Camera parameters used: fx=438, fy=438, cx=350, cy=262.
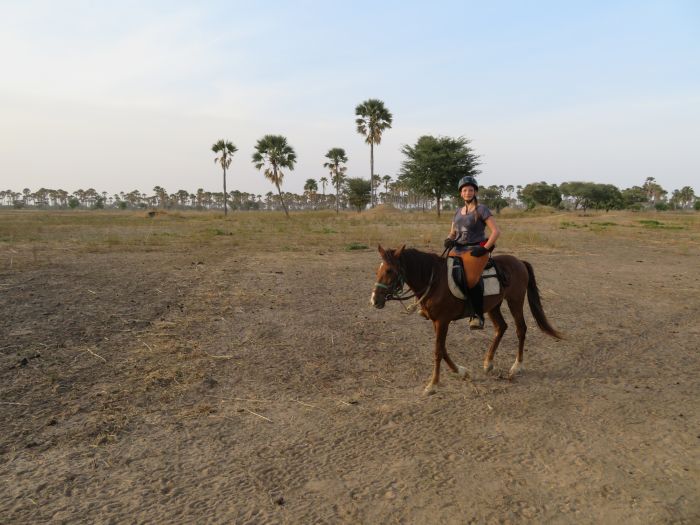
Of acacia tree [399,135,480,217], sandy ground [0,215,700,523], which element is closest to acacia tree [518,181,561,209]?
acacia tree [399,135,480,217]

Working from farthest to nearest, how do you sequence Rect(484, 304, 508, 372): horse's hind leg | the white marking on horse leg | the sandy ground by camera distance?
1. Rect(484, 304, 508, 372): horse's hind leg
2. the white marking on horse leg
3. the sandy ground

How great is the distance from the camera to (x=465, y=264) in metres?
5.42

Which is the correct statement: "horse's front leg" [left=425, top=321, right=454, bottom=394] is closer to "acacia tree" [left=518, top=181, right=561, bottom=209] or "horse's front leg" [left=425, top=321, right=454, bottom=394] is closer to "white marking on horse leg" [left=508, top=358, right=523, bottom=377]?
"white marking on horse leg" [left=508, top=358, right=523, bottom=377]

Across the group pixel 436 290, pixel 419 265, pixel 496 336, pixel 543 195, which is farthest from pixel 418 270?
pixel 543 195

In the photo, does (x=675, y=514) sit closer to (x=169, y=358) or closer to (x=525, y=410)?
(x=525, y=410)

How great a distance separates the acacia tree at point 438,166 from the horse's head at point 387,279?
42.9m

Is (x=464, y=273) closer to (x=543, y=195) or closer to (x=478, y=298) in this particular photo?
(x=478, y=298)

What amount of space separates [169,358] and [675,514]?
5.72 meters

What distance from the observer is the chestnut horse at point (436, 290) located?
16.5 ft

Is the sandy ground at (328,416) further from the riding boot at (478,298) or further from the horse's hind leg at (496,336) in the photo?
the riding boot at (478,298)

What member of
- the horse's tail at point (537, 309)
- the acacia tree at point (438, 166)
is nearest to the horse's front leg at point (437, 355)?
the horse's tail at point (537, 309)

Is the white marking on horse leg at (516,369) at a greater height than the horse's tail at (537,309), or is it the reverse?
the horse's tail at (537,309)

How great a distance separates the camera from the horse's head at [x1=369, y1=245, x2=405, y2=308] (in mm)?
4965

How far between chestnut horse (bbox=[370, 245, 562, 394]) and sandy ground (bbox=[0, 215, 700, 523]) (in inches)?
15.6
